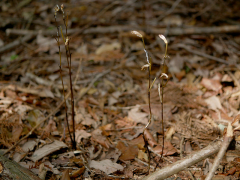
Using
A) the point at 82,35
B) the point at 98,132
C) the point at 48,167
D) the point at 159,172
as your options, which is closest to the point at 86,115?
the point at 98,132

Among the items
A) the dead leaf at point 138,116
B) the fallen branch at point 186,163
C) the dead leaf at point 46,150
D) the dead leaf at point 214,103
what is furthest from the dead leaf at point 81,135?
the dead leaf at point 214,103

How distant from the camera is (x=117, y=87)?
3.06 meters

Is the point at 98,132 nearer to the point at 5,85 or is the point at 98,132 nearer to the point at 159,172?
the point at 159,172

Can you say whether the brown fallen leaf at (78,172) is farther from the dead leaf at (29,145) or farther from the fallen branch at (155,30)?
the fallen branch at (155,30)

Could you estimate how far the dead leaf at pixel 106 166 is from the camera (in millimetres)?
1827

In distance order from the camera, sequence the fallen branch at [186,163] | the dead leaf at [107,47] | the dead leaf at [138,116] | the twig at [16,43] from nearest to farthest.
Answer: the fallen branch at [186,163], the dead leaf at [138,116], the dead leaf at [107,47], the twig at [16,43]

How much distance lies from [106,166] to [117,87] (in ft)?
4.67

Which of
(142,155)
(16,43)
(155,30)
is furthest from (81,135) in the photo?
(16,43)

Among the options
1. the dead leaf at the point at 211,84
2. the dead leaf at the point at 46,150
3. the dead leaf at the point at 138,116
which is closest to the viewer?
the dead leaf at the point at 46,150

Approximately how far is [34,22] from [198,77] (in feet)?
11.9

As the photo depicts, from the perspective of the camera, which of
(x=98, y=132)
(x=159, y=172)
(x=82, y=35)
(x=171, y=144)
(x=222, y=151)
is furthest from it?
(x=82, y=35)

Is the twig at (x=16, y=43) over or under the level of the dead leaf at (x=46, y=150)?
over

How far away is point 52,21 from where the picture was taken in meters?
4.43

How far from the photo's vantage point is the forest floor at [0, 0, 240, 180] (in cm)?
198
